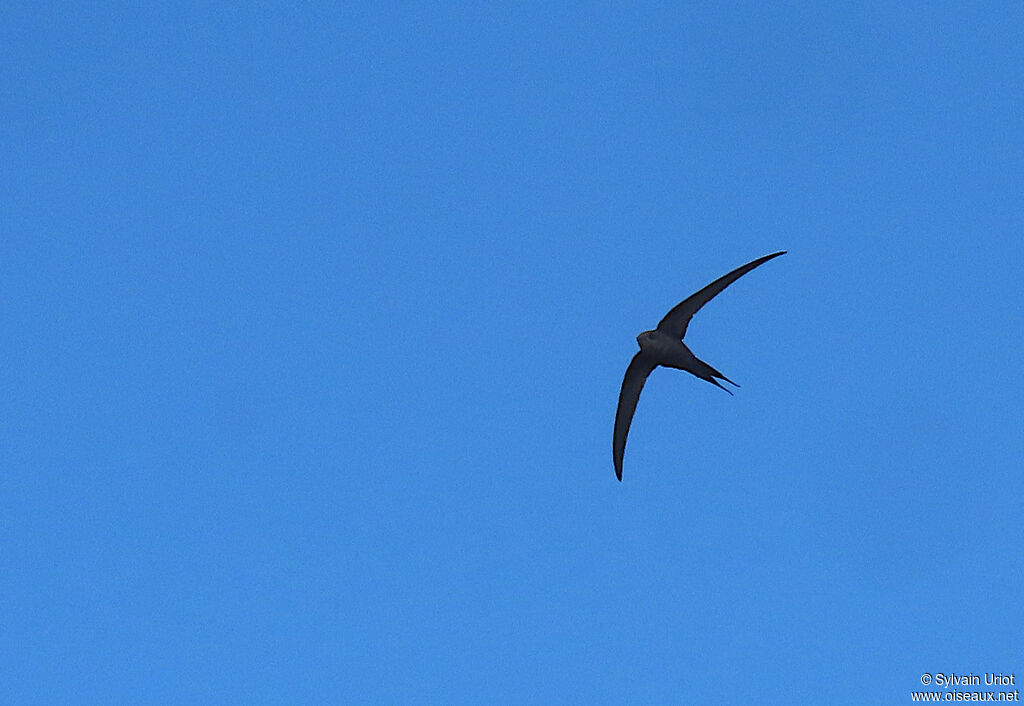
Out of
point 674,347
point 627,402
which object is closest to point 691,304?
point 674,347

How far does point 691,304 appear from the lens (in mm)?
22766

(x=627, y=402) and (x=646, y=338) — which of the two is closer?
(x=646, y=338)

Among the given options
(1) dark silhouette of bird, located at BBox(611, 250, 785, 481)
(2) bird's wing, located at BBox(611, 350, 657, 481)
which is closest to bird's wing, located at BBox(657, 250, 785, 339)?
(1) dark silhouette of bird, located at BBox(611, 250, 785, 481)

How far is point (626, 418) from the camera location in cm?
2519

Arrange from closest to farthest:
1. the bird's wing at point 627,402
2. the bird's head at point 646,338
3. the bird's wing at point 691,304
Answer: the bird's wing at point 691,304
the bird's head at point 646,338
the bird's wing at point 627,402

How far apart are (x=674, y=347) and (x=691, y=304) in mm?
1166

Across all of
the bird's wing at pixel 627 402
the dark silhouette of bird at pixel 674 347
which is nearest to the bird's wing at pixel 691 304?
the dark silhouette of bird at pixel 674 347

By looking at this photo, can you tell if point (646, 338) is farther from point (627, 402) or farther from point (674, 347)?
point (627, 402)

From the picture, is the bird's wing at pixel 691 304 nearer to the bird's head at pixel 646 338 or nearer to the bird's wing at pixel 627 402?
the bird's head at pixel 646 338

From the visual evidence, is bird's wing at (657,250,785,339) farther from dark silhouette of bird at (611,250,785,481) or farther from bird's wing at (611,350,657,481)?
bird's wing at (611,350,657,481)

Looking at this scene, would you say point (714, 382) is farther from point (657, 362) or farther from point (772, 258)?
point (772, 258)

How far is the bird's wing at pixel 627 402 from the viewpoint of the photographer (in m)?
24.3

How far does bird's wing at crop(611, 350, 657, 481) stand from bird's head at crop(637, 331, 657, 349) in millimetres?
694

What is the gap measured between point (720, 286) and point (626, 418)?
4741 mm
